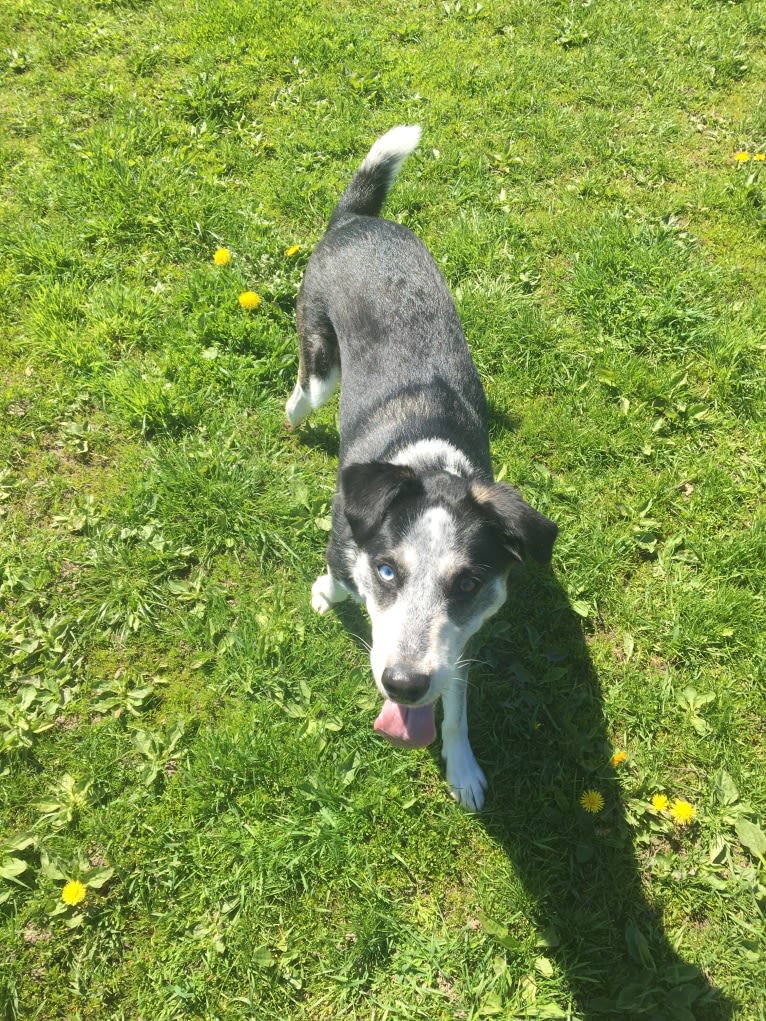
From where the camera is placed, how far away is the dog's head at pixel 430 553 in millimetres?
2445

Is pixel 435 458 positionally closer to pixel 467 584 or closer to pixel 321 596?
pixel 467 584

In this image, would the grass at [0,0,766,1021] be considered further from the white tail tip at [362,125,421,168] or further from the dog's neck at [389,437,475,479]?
the white tail tip at [362,125,421,168]

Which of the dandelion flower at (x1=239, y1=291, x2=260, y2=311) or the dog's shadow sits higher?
the dandelion flower at (x1=239, y1=291, x2=260, y2=311)

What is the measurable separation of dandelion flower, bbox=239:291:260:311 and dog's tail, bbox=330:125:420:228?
2.57ft

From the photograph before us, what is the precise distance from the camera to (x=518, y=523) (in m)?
2.54

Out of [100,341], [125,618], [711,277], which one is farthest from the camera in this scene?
[711,277]

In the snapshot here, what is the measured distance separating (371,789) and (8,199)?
5.20m

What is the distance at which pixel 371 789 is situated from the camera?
10.3ft

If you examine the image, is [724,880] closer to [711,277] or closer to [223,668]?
[223,668]

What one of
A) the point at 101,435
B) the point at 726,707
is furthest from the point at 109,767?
the point at 726,707

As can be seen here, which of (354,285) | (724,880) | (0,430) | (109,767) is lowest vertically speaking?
(724,880)

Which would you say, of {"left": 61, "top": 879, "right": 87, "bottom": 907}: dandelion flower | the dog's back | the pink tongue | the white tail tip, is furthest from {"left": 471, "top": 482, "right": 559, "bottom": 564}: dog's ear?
the white tail tip

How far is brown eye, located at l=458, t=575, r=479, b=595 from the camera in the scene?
2.61 metres

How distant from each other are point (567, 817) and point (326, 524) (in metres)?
1.98
